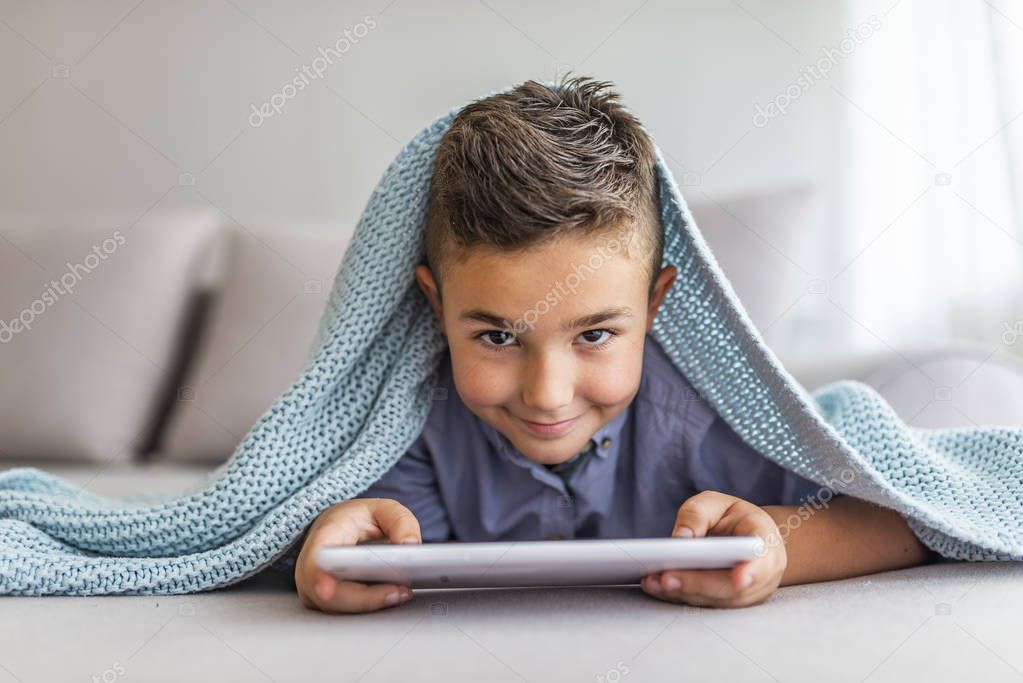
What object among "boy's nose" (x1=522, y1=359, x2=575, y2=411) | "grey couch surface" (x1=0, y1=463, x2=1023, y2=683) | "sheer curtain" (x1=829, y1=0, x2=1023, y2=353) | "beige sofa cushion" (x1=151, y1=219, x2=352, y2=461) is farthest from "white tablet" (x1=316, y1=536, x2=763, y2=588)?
"sheer curtain" (x1=829, y1=0, x2=1023, y2=353)

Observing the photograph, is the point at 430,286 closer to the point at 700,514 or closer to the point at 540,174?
the point at 540,174

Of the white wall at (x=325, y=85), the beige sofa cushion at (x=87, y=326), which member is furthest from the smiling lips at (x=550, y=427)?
the white wall at (x=325, y=85)

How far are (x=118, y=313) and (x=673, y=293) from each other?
1062 millimetres

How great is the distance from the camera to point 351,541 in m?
0.84

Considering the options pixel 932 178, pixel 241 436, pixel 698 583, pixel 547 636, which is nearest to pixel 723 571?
pixel 698 583

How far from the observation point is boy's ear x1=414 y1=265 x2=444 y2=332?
1.00m

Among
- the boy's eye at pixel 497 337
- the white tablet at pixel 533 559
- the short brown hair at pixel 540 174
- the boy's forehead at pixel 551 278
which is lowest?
the white tablet at pixel 533 559

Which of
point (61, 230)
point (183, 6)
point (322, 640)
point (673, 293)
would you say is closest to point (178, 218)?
point (61, 230)

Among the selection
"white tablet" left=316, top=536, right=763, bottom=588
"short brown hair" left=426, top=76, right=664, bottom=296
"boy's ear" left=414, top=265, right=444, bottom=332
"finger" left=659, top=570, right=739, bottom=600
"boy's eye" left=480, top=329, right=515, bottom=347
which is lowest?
"finger" left=659, top=570, right=739, bottom=600

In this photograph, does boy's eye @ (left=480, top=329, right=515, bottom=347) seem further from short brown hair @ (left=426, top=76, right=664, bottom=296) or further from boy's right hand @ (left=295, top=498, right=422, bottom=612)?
boy's right hand @ (left=295, top=498, right=422, bottom=612)

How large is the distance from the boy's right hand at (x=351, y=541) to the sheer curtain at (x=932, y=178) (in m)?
1.26

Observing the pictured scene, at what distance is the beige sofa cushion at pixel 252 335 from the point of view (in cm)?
156

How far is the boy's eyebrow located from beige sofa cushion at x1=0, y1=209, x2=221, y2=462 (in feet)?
3.14

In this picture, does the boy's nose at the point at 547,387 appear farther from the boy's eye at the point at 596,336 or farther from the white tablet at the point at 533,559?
the white tablet at the point at 533,559
